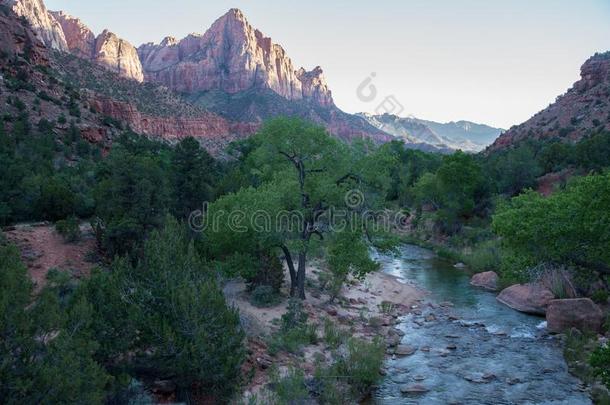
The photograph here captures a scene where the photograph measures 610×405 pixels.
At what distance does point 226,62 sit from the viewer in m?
165

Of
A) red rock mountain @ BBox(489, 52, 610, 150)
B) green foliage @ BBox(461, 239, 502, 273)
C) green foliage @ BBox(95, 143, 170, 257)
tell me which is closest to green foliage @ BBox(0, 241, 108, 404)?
green foliage @ BBox(95, 143, 170, 257)

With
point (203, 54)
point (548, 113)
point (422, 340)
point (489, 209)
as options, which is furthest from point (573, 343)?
point (203, 54)

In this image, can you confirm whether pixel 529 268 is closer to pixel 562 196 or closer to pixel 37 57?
pixel 562 196

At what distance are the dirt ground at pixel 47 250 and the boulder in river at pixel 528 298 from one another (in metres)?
18.5

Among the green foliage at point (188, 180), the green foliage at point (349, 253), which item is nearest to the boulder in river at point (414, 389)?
the green foliage at point (349, 253)

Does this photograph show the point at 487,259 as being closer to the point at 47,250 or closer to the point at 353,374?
the point at 353,374

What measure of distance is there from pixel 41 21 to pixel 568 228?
13742cm

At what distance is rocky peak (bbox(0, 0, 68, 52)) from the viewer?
110 m

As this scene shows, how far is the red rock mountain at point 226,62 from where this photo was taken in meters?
159

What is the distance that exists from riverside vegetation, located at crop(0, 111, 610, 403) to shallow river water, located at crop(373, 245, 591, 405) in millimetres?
1660

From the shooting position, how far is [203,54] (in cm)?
16988

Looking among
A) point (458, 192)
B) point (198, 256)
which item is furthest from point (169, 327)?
point (458, 192)

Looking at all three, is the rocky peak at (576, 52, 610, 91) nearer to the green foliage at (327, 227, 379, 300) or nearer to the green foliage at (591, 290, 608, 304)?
the green foliage at (591, 290, 608, 304)

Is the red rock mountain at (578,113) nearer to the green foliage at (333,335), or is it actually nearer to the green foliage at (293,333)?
the green foliage at (333,335)
